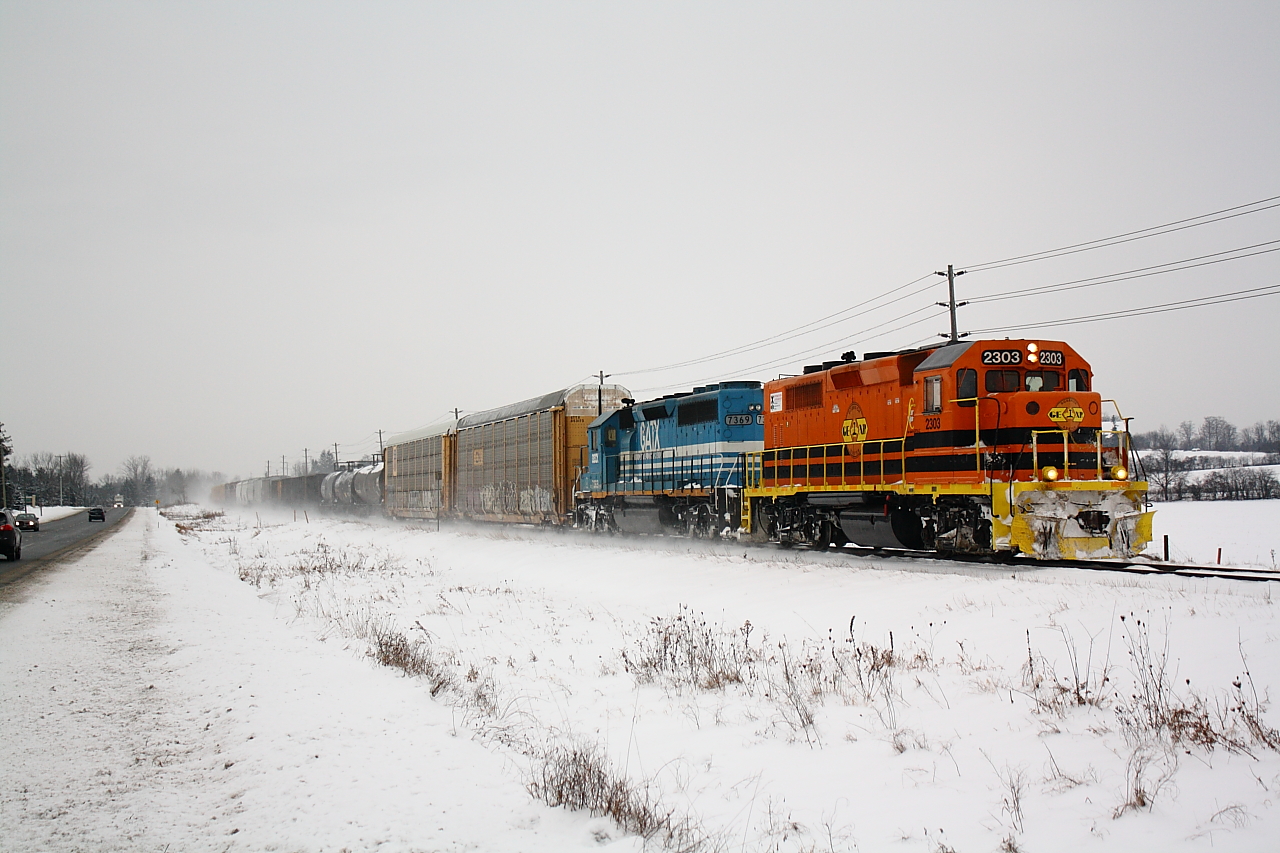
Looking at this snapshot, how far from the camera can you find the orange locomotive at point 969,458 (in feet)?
38.6

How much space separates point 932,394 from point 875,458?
67.9 inches

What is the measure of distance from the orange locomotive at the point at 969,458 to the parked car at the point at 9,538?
68.8 feet

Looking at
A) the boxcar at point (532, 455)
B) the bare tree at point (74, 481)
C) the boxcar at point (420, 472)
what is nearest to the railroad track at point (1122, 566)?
the boxcar at point (532, 455)

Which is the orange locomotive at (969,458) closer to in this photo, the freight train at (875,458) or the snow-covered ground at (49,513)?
the freight train at (875,458)

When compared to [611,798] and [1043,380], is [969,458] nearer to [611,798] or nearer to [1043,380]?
[1043,380]

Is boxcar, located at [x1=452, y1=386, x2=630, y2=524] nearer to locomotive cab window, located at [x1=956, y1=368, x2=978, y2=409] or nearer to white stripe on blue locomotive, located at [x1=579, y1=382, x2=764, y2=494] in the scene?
white stripe on blue locomotive, located at [x1=579, y1=382, x2=764, y2=494]

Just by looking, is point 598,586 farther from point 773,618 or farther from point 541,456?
point 541,456

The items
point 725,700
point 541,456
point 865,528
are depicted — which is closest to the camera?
point 725,700

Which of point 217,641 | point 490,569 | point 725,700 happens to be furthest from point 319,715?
point 490,569

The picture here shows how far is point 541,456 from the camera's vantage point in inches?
1063

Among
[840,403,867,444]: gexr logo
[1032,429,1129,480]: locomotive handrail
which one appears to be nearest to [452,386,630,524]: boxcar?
[840,403,867,444]: gexr logo

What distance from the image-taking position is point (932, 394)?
1341cm

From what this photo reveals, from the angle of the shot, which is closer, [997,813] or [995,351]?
[997,813]

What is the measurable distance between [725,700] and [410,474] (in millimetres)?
34929
